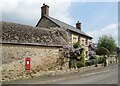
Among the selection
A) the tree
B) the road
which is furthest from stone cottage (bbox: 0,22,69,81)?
the tree

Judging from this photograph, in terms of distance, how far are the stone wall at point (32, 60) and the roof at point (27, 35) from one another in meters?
0.63

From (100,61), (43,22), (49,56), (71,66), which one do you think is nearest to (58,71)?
(49,56)

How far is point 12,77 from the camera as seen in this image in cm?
1644

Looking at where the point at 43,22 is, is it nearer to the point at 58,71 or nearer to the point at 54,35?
the point at 54,35

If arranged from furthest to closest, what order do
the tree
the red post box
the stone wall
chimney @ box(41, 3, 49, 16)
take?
the tree, chimney @ box(41, 3, 49, 16), the red post box, the stone wall

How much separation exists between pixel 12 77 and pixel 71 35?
17712 mm

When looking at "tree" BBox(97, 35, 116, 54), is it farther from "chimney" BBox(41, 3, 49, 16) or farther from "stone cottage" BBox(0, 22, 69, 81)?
"stone cottage" BBox(0, 22, 69, 81)

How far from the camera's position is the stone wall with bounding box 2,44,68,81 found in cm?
1630

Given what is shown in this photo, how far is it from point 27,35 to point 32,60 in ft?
9.32

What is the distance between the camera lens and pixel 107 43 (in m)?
50.5

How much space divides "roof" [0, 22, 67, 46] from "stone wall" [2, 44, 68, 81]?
2.07 feet

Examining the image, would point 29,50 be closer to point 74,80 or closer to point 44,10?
point 74,80

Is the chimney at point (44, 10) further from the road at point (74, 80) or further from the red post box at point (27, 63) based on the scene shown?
the road at point (74, 80)

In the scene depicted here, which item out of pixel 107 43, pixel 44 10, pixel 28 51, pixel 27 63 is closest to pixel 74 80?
pixel 27 63
